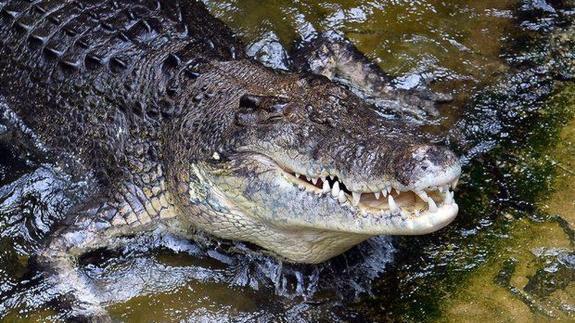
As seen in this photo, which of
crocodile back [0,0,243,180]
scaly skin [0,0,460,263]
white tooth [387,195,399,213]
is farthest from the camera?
crocodile back [0,0,243,180]

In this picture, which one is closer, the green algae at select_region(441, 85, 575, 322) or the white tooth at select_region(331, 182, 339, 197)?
the white tooth at select_region(331, 182, 339, 197)

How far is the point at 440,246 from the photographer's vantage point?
3.94 meters

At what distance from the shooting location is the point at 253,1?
5.80m

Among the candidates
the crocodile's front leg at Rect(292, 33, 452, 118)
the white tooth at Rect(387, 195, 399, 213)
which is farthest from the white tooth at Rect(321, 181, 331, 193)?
the crocodile's front leg at Rect(292, 33, 452, 118)

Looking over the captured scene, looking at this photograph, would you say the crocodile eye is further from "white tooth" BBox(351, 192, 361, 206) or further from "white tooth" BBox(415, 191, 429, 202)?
"white tooth" BBox(415, 191, 429, 202)

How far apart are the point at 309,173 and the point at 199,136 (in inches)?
33.1

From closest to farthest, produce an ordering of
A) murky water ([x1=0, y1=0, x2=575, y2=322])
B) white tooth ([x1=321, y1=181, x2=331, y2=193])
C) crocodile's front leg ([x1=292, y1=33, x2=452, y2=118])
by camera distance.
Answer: white tooth ([x1=321, y1=181, x2=331, y2=193]) → murky water ([x1=0, y1=0, x2=575, y2=322]) → crocodile's front leg ([x1=292, y1=33, x2=452, y2=118])

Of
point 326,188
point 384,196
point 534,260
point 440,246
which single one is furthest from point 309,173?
point 534,260

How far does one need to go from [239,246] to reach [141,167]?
29.7 inches

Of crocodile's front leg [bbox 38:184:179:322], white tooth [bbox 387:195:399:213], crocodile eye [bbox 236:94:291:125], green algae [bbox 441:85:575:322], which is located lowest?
green algae [bbox 441:85:575:322]

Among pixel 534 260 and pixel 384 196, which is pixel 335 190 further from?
pixel 534 260

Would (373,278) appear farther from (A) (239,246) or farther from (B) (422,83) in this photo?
(B) (422,83)

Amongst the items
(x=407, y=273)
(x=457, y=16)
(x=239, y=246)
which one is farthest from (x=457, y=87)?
(x=239, y=246)

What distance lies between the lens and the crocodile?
3139 mm
